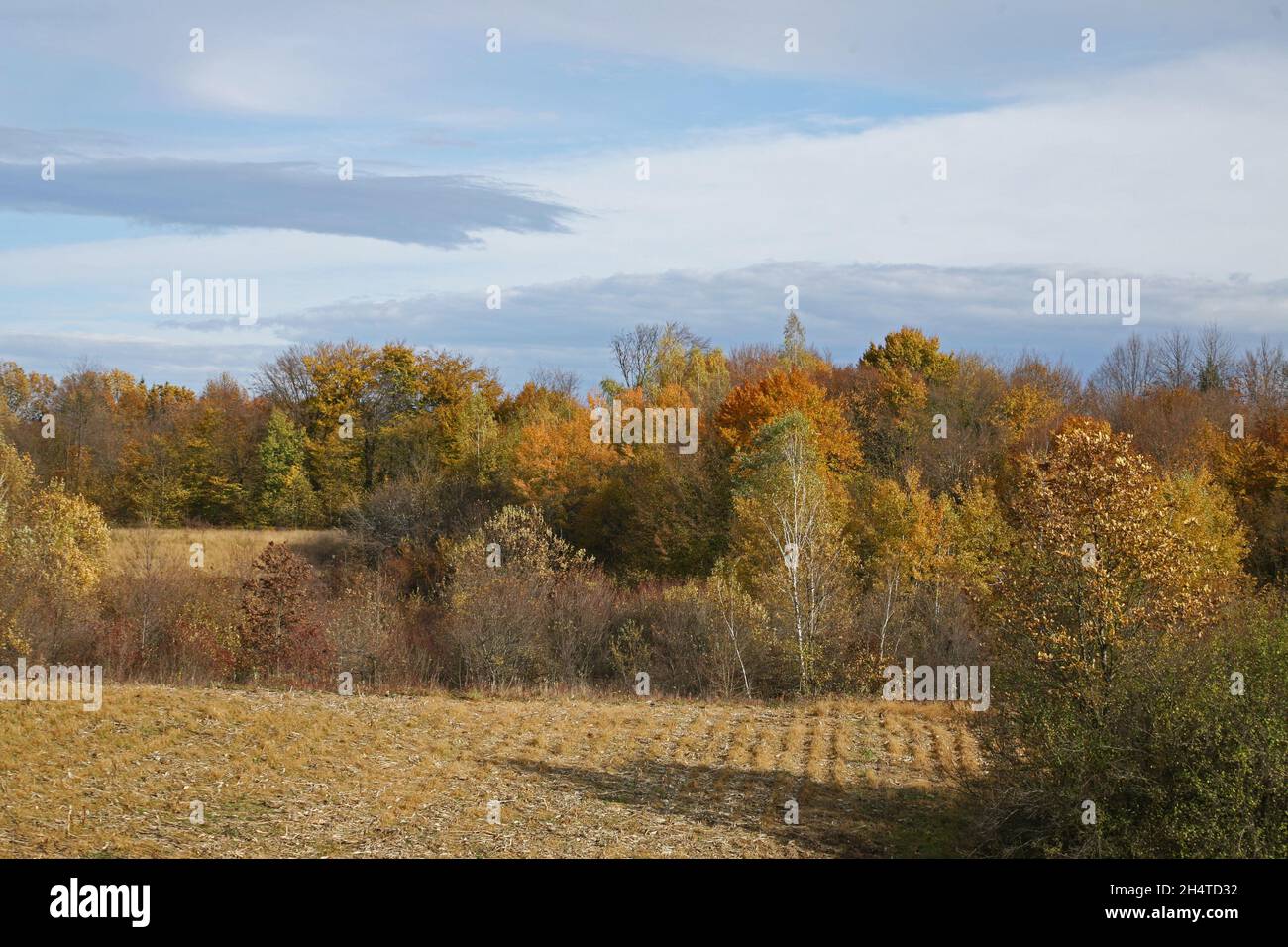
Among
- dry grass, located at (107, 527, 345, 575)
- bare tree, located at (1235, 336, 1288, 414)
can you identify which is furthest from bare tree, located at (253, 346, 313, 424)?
bare tree, located at (1235, 336, 1288, 414)

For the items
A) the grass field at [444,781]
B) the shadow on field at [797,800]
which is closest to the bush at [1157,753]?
the shadow on field at [797,800]

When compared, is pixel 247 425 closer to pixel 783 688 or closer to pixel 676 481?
pixel 676 481

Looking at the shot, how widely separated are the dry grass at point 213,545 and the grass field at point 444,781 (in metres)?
26.2

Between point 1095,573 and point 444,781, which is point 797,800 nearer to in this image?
point 444,781

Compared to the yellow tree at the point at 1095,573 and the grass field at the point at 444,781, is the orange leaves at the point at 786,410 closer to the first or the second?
the grass field at the point at 444,781

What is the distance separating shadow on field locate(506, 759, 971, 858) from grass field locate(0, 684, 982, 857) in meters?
0.05

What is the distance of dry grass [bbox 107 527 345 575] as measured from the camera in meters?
50.5

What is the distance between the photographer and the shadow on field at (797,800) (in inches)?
667

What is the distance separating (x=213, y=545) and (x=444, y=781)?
4495 centimetres
